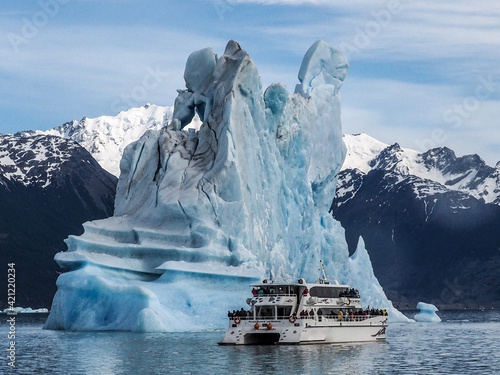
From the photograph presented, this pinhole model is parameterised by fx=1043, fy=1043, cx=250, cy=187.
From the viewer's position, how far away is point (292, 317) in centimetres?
5234

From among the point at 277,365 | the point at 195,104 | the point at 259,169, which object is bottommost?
the point at 277,365

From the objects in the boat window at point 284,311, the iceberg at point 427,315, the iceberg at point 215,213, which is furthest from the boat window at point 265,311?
the iceberg at point 427,315

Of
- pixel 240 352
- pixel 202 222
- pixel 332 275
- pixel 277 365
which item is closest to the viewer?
pixel 277 365

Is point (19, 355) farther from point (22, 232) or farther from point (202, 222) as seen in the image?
point (22, 232)

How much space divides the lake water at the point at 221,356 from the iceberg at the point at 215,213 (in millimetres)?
2264

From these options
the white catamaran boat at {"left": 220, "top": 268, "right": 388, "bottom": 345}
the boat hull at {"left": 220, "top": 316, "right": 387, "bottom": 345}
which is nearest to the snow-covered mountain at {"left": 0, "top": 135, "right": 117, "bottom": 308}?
the white catamaran boat at {"left": 220, "top": 268, "right": 388, "bottom": 345}

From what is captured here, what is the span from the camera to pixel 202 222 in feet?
217

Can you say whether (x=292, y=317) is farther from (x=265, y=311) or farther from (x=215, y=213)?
(x=215, y=213)

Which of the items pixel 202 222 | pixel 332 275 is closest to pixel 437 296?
pixel 332 275

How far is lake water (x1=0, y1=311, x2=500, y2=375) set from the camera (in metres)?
42.8

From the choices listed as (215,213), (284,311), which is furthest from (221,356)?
(215,213)

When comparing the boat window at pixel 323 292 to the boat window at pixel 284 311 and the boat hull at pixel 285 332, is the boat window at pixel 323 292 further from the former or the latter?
the boat window at pixel 284 311

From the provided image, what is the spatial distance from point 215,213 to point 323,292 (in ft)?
46.5

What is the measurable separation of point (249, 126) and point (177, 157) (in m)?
5.35
